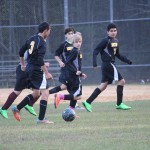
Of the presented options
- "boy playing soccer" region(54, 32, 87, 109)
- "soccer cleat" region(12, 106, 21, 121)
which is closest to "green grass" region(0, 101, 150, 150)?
"soccer cleat" region(12, 106, 21, 121)

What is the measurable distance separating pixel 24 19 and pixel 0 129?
635 inches

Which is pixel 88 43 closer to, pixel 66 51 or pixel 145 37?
pixel 145 37

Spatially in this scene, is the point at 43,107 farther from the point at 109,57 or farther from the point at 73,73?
the point at 109,57

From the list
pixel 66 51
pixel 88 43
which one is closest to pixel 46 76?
pixel 66 51

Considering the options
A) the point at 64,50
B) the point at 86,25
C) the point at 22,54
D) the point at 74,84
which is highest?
the point at 22,54

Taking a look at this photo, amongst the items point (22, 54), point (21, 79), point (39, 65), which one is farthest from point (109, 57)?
point (39, 65)

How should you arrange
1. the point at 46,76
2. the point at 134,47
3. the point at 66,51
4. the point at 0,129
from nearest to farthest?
1. the point at 0,129
2. the point at 46,76
3. the point at 66,51
4. the point at 134,47

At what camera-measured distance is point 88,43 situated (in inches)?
926

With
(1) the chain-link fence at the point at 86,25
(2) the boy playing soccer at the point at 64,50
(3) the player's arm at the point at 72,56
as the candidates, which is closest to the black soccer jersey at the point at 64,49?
(2) the boy playing soccer at the point at 64,50

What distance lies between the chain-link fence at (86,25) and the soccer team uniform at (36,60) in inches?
519

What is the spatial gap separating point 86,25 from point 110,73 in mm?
11443

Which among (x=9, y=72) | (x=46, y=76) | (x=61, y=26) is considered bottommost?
(x=9, y=72)

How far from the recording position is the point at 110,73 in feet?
39.7

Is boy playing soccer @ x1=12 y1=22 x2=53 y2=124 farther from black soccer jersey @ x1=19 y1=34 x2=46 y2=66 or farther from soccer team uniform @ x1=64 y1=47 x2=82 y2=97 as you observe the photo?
soccer team uniform @ x1=64 y1=47 x2=82 y2=97
